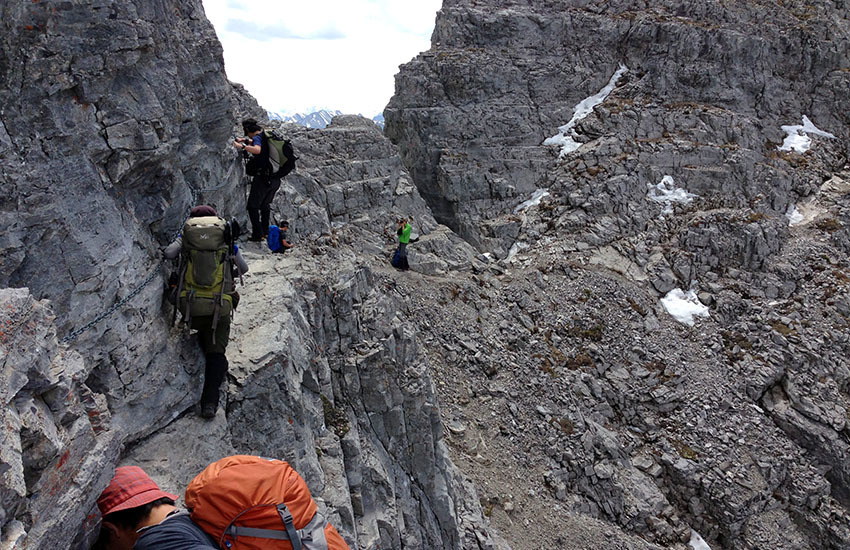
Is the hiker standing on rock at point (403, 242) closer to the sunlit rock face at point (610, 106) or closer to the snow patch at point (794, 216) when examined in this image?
the sunlit rock face at point (610, 106)

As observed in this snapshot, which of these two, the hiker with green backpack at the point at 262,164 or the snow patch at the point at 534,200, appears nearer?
the hiker with green backpack at the point at 262,164

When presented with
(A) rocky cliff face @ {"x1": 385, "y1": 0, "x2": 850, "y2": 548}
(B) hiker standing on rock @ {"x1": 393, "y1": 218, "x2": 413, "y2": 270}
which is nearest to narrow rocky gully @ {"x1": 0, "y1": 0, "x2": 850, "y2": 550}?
(A) rocky cliff face @ {"x1": 385, "y1": 0, "x2": 850, "y2": 548}

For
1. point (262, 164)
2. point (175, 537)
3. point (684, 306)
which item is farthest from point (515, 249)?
point (175, 537)

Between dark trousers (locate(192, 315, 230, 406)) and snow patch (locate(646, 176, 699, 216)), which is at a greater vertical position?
dark trousers (locate(192, 315, 230, 406))

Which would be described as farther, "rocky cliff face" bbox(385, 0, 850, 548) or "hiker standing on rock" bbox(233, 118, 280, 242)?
"rocky cliff face" bbox(385, 0, 850, 548)

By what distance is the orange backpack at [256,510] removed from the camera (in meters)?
3.90

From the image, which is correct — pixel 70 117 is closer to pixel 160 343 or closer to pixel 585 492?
pixel 160 343

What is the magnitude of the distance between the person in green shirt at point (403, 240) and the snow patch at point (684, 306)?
45.9ft

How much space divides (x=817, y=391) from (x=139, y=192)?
2845 centimetres

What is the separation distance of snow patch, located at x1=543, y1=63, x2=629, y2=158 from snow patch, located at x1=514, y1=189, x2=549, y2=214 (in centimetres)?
282

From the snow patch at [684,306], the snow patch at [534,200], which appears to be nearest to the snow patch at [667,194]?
the snow patch at [684,306]

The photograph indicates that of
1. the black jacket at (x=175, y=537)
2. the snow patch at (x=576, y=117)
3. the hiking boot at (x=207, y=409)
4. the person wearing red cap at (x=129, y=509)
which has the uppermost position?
the black jacket at (x=175, y=537)

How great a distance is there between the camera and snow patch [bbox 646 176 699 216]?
3127 cm

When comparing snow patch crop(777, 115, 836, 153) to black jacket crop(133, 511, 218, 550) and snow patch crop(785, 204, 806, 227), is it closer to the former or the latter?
snow patch crop(785, 204, 806, 227)
